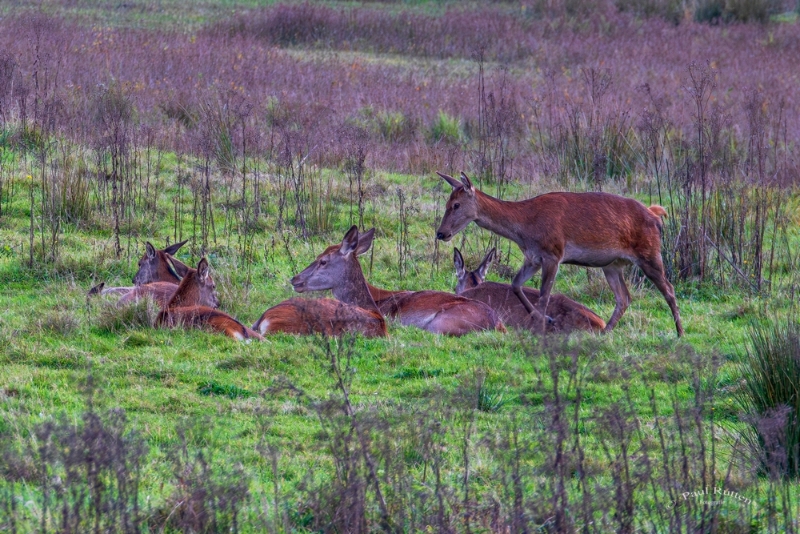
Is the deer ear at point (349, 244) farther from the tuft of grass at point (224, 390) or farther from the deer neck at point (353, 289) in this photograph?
the tuft of grass at point (224, 390)

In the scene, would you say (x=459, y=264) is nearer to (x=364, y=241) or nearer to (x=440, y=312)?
(x=364, y=241)

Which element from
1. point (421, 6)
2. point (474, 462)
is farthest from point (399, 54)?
point (474, 462)

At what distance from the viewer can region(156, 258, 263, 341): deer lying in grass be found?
8.16 m

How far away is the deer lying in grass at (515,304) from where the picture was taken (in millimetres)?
9227

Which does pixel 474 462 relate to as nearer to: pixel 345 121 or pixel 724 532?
pixel 724 532

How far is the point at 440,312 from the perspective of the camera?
29.7 feet

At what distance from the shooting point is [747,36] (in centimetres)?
2988

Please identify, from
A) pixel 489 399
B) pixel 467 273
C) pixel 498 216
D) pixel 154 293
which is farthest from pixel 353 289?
pixel 489 399

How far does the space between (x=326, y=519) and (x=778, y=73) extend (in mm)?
21640

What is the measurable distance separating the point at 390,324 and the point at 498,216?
1453 mm

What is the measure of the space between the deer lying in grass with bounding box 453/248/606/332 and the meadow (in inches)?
11.8


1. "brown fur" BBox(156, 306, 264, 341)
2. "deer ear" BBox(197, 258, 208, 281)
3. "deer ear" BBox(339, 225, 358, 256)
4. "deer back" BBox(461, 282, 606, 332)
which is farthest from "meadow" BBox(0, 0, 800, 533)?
"deer ear" BBox(339, 225, 358, 256)

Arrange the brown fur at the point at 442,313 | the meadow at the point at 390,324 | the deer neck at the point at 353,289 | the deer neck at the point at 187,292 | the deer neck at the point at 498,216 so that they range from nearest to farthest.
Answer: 1. the meadow at the point at 390,324
2. the deer neck at the point at 187,292
3. the brown fur at the point at 442,313
4. the deer neck at the point at 498,216
5. the deer neck at the point at 353,289

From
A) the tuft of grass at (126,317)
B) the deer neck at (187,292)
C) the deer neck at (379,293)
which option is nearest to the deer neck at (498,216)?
the deer neck at (379,293)
